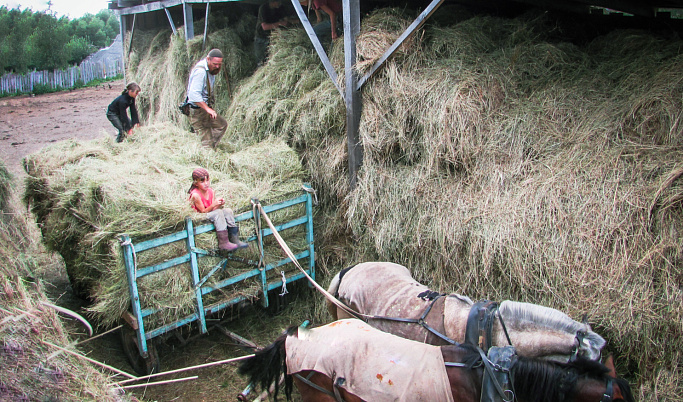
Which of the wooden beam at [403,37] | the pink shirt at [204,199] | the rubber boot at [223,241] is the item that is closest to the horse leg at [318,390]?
the rubber boot at [223,241]

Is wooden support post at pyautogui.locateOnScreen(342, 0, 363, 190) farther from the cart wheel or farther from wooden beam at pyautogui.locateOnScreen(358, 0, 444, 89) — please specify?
the cart wheel

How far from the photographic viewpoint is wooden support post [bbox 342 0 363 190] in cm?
490

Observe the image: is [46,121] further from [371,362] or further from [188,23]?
[371,362]

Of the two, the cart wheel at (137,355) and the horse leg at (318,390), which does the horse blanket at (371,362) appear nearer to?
the horse leg at (318,390)

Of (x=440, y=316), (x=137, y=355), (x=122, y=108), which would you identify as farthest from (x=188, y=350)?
(x=122, y=108)

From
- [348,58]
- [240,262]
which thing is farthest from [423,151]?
[240,262]

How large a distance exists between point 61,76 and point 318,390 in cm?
2171

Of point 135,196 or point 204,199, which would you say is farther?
point 204,199

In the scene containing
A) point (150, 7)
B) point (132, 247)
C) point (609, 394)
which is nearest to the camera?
point (609, 394)

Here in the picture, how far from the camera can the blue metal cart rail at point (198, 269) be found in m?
3.88

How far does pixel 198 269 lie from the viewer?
4277 mm

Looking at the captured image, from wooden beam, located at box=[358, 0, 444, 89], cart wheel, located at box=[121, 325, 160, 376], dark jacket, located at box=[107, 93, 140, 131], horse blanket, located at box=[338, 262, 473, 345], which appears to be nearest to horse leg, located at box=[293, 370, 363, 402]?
horse blanket, located at box=[338, 262, 473, 345]

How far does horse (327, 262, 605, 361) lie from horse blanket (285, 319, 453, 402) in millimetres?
368

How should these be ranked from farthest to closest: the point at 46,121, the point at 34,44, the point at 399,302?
the point at 34,44, the point at 46,121, the point at 399,302
